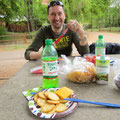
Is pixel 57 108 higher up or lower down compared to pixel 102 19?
lower down

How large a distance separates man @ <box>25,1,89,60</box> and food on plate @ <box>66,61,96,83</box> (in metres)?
0.72

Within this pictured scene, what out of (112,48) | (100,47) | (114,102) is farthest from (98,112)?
(112,48)

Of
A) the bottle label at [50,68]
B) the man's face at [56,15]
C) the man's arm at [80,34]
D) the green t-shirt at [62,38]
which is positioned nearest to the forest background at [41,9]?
the green t-shirt at [62,38]

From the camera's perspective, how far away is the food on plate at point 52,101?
646mm

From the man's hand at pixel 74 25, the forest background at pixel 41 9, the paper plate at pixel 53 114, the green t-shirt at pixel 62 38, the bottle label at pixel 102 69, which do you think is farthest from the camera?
the forest background at pixel 41 9

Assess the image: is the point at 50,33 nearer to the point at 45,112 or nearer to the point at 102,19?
the point at 45,112

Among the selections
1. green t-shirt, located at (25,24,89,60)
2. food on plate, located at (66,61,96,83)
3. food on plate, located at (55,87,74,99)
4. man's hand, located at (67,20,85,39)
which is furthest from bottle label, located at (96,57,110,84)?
green t-shirt, located at (25,24,89,60)

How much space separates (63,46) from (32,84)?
112 cm

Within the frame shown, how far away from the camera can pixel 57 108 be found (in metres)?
0.66

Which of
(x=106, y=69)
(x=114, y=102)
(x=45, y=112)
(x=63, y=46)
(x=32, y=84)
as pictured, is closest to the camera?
(x=45, y=112)

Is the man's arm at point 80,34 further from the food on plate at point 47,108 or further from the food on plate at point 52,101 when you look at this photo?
the food on plate at point 47,108

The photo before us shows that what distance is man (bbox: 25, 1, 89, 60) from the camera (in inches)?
64.2

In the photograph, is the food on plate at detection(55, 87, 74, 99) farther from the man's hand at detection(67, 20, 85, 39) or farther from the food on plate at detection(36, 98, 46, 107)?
the man's hand at detection(67, 20, 85, 39)

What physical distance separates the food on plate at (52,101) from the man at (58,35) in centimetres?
90
